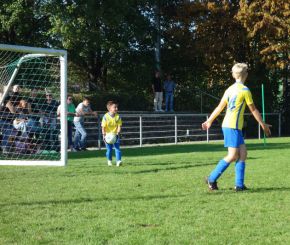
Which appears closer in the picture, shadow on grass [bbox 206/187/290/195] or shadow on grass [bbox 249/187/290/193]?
shadow on grass [bbox 206/187/290/195]

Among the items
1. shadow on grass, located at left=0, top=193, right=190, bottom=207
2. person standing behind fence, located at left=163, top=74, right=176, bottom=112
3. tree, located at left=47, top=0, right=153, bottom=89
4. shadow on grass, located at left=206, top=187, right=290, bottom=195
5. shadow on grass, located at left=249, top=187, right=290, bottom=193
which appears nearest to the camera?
shadow on grass, located at left=0, top=193, right=190, bottom=207

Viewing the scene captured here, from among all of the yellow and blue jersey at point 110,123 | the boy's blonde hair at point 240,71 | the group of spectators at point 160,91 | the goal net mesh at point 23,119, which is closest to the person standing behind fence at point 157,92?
the group of spectators at point 160,91

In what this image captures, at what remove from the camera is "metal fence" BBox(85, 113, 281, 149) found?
76.5 ft

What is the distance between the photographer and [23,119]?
16.5m

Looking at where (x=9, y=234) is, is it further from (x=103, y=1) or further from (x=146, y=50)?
(x=146, y=50)

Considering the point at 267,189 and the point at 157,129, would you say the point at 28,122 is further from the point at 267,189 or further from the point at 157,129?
the point at 157,129

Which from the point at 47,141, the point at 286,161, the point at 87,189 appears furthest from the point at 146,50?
the point at 87,189

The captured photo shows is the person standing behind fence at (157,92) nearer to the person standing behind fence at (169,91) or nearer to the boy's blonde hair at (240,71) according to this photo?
the person standing behind fence at (169,91)

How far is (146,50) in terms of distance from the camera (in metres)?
33.4

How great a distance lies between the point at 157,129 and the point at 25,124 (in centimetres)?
Result: 1045

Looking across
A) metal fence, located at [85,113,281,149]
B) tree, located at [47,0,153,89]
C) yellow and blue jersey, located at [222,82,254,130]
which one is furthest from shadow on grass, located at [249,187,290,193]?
tree, located at [47,0,153,89]

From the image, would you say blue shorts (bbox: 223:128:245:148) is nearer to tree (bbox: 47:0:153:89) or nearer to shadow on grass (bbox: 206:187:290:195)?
shadow on grass (bbox: 206:187:290:195)

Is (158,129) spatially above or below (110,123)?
below

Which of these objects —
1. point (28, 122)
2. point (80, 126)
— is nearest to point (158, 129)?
point (80, 126)
